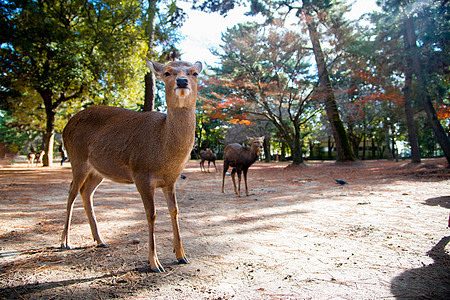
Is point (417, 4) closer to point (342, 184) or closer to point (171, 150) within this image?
point (342, 184)

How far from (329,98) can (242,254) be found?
14.8 meters

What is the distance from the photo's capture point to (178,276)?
2.15m

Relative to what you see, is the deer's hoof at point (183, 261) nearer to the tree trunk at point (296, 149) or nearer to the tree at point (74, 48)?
the tree at point (74, 48)

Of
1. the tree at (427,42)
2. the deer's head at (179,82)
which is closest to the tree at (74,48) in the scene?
the deer's head at (179,82)

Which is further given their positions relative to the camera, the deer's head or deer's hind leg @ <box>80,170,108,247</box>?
deer's hind leg @ <box>80,170,108,247</box>

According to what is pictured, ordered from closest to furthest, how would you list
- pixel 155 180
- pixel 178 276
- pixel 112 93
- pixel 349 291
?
pixel 349 291 < pixel 178 276 < pixel 155 180 < pixel 112 93

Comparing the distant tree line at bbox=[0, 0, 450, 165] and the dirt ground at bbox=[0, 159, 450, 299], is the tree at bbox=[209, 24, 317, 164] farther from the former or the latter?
the dirt ground at bbox=[0, 159, 450, 299]

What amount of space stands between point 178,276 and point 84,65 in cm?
1224

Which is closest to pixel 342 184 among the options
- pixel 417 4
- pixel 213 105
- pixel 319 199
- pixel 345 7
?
pixel 319 199

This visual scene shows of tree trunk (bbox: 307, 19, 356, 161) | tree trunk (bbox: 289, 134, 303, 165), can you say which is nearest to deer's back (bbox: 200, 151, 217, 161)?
tree trunk (bbox: 289, 134, 303, 165)

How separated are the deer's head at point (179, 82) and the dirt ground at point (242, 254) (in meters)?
1.49

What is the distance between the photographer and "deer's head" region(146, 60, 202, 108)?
91.0 inches

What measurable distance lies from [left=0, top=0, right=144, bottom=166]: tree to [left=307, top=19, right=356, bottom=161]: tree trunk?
29.3 feet

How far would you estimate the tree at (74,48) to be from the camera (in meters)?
11.0
